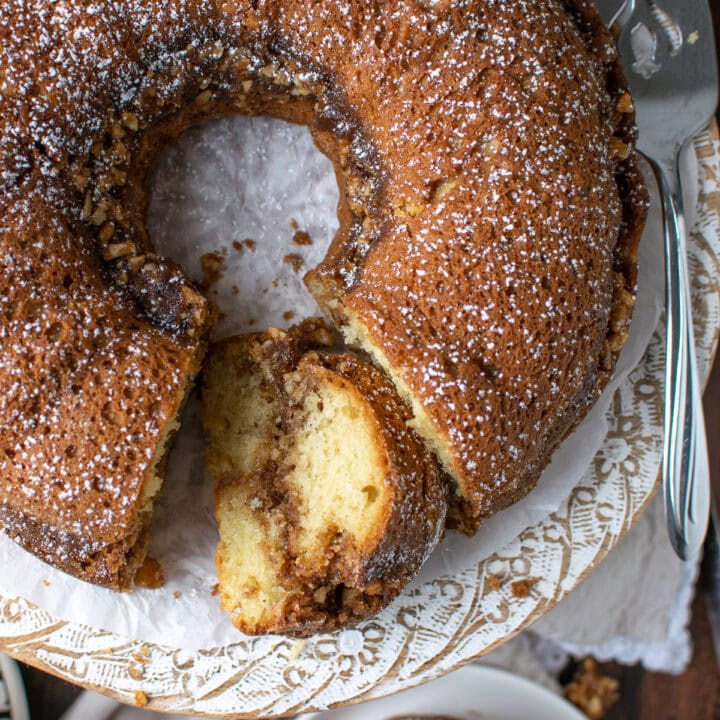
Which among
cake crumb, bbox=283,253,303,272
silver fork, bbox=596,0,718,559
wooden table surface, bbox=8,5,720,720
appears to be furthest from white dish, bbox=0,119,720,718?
cake crumb, bbox=283,253,303,272

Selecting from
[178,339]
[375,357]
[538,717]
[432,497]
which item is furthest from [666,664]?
[178,339]

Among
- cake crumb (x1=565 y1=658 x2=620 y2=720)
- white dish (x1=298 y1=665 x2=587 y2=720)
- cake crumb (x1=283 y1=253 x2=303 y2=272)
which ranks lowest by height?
cake crumb (x1=565 y1=658 x2=620 y2=720)

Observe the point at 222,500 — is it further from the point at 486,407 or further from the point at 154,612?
Result: the point at 486,407

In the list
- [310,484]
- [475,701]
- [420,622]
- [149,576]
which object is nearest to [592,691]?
[475,701]

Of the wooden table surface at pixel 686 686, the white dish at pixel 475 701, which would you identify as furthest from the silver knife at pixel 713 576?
the white dish at pixel 475 701

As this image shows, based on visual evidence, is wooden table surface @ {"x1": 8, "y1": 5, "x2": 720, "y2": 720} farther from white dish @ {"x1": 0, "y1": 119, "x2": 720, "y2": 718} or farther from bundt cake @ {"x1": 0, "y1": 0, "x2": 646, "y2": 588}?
bundt cake @ {"x1": 0, "y1": 0, "x2": 646, "y2": 588}

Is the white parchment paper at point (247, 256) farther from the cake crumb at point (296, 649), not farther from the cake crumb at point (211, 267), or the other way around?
the cake crumb at point (296, 649)

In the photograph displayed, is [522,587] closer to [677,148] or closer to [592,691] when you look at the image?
[592,691]
